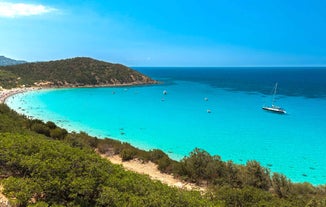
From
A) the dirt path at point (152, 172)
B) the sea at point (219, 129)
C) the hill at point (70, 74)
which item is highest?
the hill at point (70, 74)

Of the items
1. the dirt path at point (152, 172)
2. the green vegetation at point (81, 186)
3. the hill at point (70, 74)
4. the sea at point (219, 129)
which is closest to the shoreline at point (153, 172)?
the dirt path at point (152, 172)

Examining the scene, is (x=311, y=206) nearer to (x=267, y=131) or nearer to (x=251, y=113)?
(x=267, y=131)

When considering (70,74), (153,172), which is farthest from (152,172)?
(70,74)

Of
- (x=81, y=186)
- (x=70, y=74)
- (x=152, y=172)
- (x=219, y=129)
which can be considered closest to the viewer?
(x=81, y=186)

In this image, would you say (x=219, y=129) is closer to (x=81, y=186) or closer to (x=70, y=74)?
(x=81, y=186)

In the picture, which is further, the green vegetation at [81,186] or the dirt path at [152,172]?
the dirt path at [152,172]

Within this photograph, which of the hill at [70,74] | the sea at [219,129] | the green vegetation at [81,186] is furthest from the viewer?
the hill at [70,74]

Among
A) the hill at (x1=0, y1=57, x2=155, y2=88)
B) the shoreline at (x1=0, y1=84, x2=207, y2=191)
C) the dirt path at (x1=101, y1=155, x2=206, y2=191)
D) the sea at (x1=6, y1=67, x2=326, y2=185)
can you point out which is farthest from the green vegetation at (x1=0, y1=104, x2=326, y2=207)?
the hill at (x1=0, y1=57, x2=155, y2=88)

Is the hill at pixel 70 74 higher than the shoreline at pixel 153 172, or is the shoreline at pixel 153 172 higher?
the hill at pixel 70 74

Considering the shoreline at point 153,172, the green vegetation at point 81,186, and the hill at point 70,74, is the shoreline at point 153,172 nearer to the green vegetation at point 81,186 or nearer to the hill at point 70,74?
the green vegetation at point 81,186
